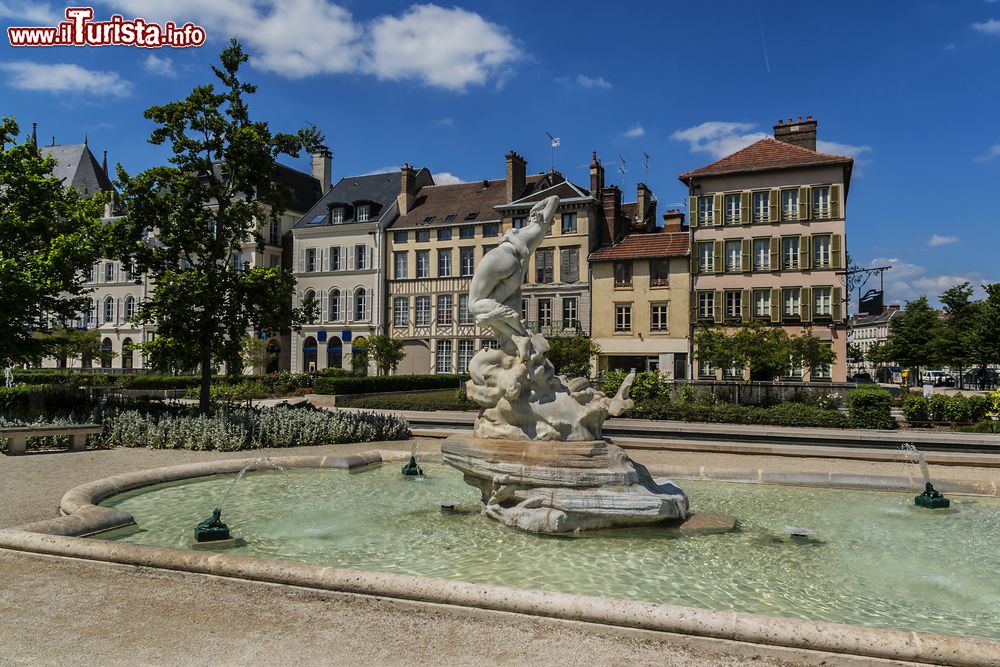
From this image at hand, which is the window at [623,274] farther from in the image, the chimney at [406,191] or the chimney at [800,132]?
the chimney at [406,191]

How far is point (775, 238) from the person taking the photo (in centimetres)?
3728

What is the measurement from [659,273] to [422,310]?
54.3 feet

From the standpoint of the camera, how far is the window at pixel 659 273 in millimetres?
39219

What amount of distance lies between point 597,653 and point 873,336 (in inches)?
5570

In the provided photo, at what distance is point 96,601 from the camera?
4.80 meters

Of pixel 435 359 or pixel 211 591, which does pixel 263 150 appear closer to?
pixel 211 591

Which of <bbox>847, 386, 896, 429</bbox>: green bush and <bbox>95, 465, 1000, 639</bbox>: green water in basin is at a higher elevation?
<bbox>847, 386, 896, 429</bbox>: green bush

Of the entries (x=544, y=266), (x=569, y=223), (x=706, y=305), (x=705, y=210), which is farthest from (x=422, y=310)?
(x=705, y=210)

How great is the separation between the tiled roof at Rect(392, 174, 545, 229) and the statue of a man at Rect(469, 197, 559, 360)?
35924mm

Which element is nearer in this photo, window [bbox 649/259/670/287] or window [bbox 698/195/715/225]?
window [bbox 698/195/715/225]

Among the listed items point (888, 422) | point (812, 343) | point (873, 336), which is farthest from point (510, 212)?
point (873, 336)

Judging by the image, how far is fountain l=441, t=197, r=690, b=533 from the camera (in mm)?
7055

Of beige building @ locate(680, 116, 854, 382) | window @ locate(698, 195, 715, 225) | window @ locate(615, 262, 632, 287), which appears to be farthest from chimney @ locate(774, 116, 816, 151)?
window @ locate(615, 262, 632, 287)

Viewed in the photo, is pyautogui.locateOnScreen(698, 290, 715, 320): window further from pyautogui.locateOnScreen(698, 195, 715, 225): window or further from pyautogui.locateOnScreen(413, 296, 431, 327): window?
pyautogui.locateOnScreen(413, 296, 431, 327): window
